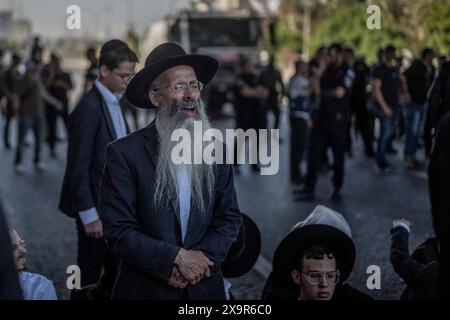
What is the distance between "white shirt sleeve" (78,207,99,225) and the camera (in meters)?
5.48

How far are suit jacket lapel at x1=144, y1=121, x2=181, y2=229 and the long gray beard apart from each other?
2 centimetres

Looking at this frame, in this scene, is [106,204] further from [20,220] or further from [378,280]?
[20,220]

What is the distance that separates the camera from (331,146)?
11.8 m

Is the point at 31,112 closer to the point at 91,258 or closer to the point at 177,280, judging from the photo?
the point at 91,258

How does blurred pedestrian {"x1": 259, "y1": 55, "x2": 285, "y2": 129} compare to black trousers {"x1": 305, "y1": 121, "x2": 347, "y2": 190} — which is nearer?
black trousers {"x1": 305, "y1": 121, "x2": 347, "y2": 190}

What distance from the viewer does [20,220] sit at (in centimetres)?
1033

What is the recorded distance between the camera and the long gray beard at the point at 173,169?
370 centimetres

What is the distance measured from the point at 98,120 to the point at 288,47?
49762 mm

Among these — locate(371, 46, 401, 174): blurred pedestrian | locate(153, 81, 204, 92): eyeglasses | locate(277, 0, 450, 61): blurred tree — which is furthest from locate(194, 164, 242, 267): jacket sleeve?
locate(277, 0, 450, 61): blurred tree

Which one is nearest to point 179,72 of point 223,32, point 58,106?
point 58,106

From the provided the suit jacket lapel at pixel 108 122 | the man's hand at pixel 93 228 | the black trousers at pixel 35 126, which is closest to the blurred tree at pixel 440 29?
the black trousers at pixel 35 126

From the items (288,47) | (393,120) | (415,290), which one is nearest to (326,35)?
(288,47)

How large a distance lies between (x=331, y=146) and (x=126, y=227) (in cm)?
826

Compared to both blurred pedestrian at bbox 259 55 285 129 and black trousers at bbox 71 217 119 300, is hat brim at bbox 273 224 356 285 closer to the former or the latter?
black trousers at bbox 71 217 119 300
